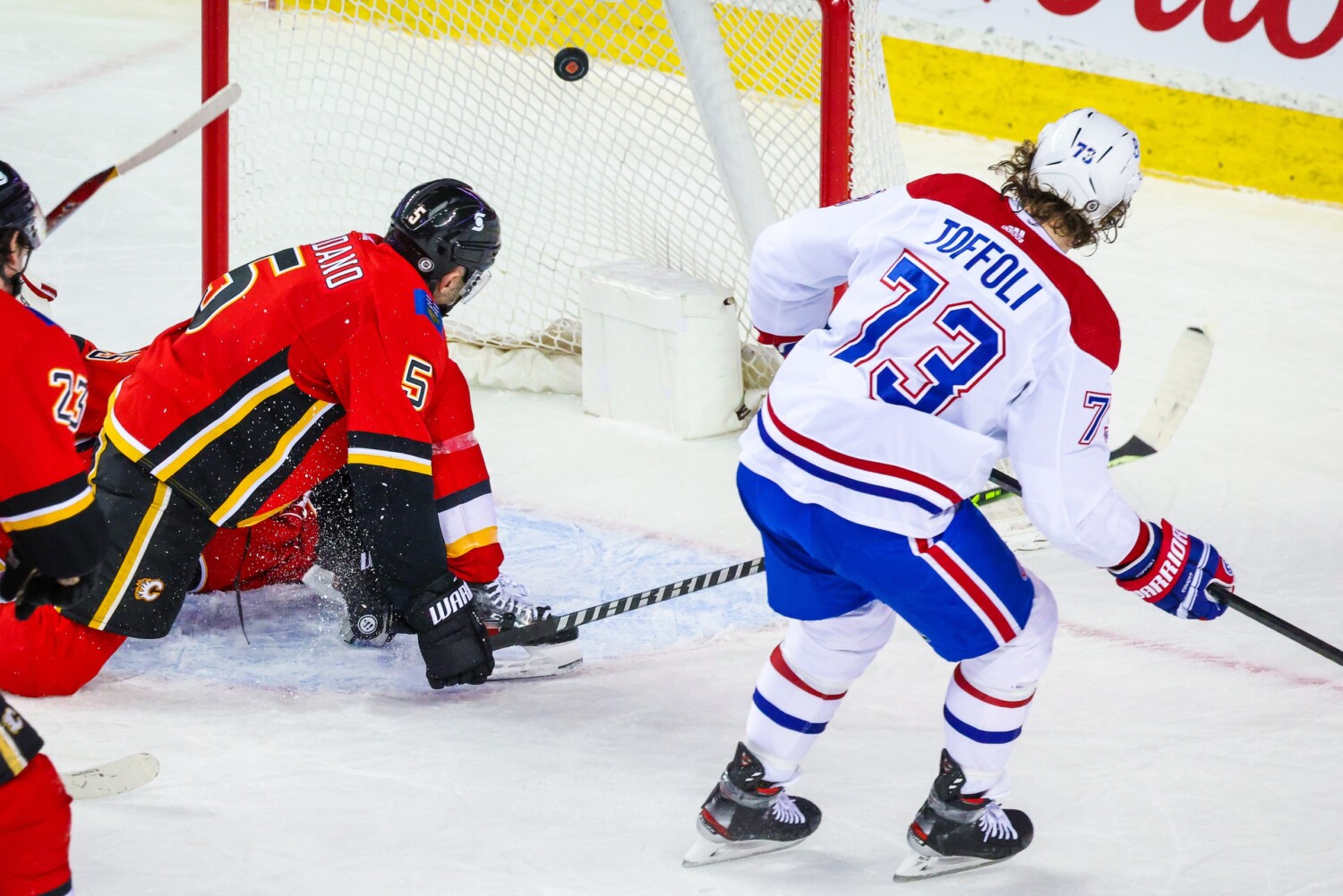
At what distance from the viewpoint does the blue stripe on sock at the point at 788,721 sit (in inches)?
86.4

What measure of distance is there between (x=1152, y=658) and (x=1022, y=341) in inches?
49.6

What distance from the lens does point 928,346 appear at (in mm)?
1937

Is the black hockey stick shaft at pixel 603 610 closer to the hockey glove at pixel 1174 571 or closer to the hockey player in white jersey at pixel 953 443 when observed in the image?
the hockey player in white jersey at pixel 953 443

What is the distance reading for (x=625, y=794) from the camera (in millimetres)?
2432

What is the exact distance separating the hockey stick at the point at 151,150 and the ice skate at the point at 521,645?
116 centimetres

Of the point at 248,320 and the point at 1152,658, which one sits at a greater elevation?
the point at 248,320

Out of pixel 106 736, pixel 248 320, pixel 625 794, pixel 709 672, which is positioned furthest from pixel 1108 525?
pixel 106 736


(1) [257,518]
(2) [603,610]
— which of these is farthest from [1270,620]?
(1) [257,518]

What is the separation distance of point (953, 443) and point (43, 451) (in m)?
1.03

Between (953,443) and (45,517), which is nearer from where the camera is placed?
(45,517)

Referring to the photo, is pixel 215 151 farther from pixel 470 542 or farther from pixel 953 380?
pixel 953 380

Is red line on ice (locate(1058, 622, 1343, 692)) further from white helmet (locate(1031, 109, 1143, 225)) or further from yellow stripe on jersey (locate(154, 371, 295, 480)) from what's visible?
yellow stripe on jersey (locate(154, 371, 295, 480))

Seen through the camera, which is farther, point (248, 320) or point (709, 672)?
point (709, 672)

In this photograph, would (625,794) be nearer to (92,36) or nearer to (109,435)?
(109,435)
